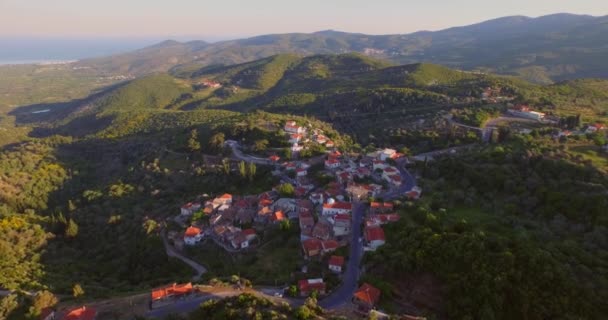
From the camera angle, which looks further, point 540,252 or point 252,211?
point 252,211

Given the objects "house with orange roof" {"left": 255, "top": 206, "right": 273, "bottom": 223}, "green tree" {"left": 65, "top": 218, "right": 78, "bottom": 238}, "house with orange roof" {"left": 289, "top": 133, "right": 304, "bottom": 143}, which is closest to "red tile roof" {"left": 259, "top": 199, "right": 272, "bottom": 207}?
"house with orange roof" {"left": 255, "top": 206, "right": 273, "bottom": 223}

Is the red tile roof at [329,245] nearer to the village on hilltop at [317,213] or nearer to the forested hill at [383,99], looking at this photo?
the village on hilltop at [317,213]

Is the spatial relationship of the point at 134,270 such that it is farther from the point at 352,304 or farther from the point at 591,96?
the point at 591,96

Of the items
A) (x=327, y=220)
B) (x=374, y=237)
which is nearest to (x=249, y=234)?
(x=327, y=220)

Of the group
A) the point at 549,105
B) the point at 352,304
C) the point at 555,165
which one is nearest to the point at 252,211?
the point at 352,304

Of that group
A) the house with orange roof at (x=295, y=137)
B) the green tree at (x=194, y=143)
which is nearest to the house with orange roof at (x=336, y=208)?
the house with orange roof at (x=295, y=137)
